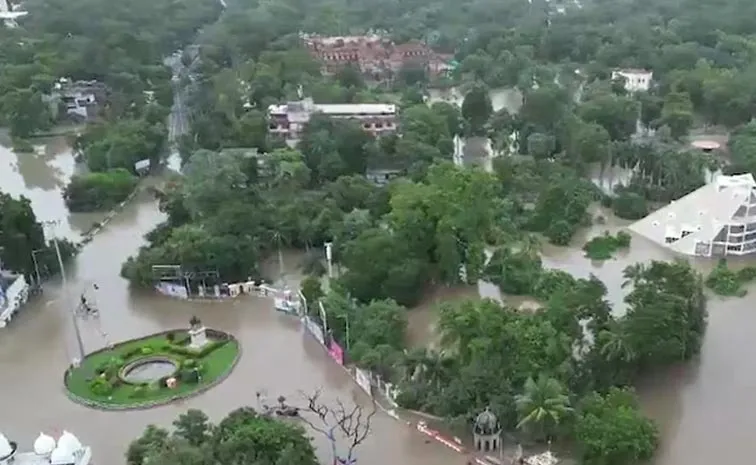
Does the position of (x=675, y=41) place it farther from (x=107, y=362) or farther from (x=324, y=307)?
(x=107, y=362)

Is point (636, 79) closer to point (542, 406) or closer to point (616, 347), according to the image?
point (616, 347)

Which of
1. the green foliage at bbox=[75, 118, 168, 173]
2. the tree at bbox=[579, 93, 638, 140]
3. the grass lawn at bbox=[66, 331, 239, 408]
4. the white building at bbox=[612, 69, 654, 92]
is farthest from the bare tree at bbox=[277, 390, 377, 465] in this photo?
the white building at bbox=[612, 69, 654, 92]

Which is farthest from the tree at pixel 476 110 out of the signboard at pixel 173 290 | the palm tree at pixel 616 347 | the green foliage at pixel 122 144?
the palm tree at pixel 616 347

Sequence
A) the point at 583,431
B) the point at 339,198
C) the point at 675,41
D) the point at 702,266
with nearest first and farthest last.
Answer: the point at 583,431 → the point at 702,266 → the point at 339,198 → the point at 675,41

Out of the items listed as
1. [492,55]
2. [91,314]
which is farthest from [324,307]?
[492,55]

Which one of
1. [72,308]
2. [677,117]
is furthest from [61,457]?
[677,117]

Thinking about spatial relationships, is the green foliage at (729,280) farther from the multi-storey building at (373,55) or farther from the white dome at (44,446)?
the multi-storey building at (373,55)
